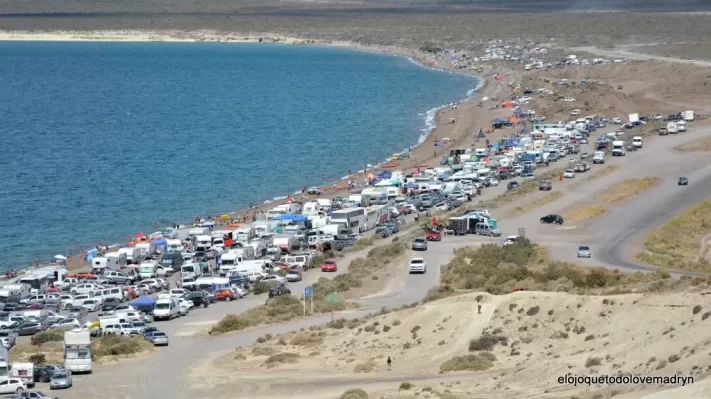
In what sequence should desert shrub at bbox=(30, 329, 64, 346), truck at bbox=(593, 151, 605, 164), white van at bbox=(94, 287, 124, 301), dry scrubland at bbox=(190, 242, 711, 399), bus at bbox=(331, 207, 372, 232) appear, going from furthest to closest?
truck at bbox=(593, 151, 605, 164), bus at bbox=(331, 207, 372, 232), white van at bbox=(94, 287, 124, 301), desert shrub at bbox=(30, 329, 64, 346), dry scrubland at bbox=(190, 242, 711, 399)

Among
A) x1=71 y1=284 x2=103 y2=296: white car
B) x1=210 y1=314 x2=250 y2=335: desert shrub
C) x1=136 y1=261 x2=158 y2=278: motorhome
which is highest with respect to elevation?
x1=210 y1=314 x2=250 y2=335: desert shrub

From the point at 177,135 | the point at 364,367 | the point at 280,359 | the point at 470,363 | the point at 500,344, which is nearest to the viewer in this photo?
the point at 470,363

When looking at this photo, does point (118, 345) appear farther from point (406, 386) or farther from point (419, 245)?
point (419, 245)

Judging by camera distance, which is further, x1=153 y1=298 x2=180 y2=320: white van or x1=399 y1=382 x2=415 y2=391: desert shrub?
x1=153 y1=298 x2=180 y2=320: white van

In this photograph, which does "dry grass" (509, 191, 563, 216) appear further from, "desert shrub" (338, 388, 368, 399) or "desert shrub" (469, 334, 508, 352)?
"desert shrub" (338, 388, 368, 399)

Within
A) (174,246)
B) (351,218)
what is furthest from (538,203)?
(174,246)

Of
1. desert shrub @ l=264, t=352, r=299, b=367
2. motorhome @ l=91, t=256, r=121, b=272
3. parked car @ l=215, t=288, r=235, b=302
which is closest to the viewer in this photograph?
desert shrub @ l=264, t=352, r=299, b=367

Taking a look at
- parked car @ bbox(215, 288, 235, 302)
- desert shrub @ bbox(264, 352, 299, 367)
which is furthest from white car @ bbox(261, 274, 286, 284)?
desert shrub @ bbox(264, 352, 299, 367)

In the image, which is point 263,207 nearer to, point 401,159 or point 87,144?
point 401,159
